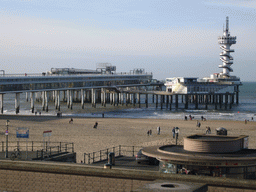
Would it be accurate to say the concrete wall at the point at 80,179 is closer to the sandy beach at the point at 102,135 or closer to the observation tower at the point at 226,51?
the sandy beach at the point at 102,135

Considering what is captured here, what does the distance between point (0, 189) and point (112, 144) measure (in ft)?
68.3

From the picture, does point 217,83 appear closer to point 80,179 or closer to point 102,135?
point 102,135

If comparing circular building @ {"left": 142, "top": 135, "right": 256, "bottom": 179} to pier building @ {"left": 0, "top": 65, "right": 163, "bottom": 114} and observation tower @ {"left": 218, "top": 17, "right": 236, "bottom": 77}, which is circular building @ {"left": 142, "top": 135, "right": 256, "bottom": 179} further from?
observation tower @ {"left": 218, "top": 17, "right": 236, "bottom": 77}

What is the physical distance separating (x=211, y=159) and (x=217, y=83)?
287 feet

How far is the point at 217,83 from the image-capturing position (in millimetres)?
99125

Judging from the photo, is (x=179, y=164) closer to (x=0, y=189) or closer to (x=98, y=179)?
(x=98, y=179)

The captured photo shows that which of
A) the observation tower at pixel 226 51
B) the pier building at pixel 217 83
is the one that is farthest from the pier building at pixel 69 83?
the observation tower at pixel 226 51

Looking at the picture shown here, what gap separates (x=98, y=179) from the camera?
1276 centimetres

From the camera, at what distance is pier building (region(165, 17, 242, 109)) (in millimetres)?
94750

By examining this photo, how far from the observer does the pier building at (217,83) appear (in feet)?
311

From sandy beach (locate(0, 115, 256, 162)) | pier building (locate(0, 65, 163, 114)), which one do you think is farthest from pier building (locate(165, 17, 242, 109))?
sandy beach (locate(0, 115, 256, 162))

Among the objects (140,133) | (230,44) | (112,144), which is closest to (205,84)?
(230,44)

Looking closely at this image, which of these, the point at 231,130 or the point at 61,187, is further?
the point at 231,130

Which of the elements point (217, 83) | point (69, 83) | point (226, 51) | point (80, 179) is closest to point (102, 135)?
point (80, 179)
